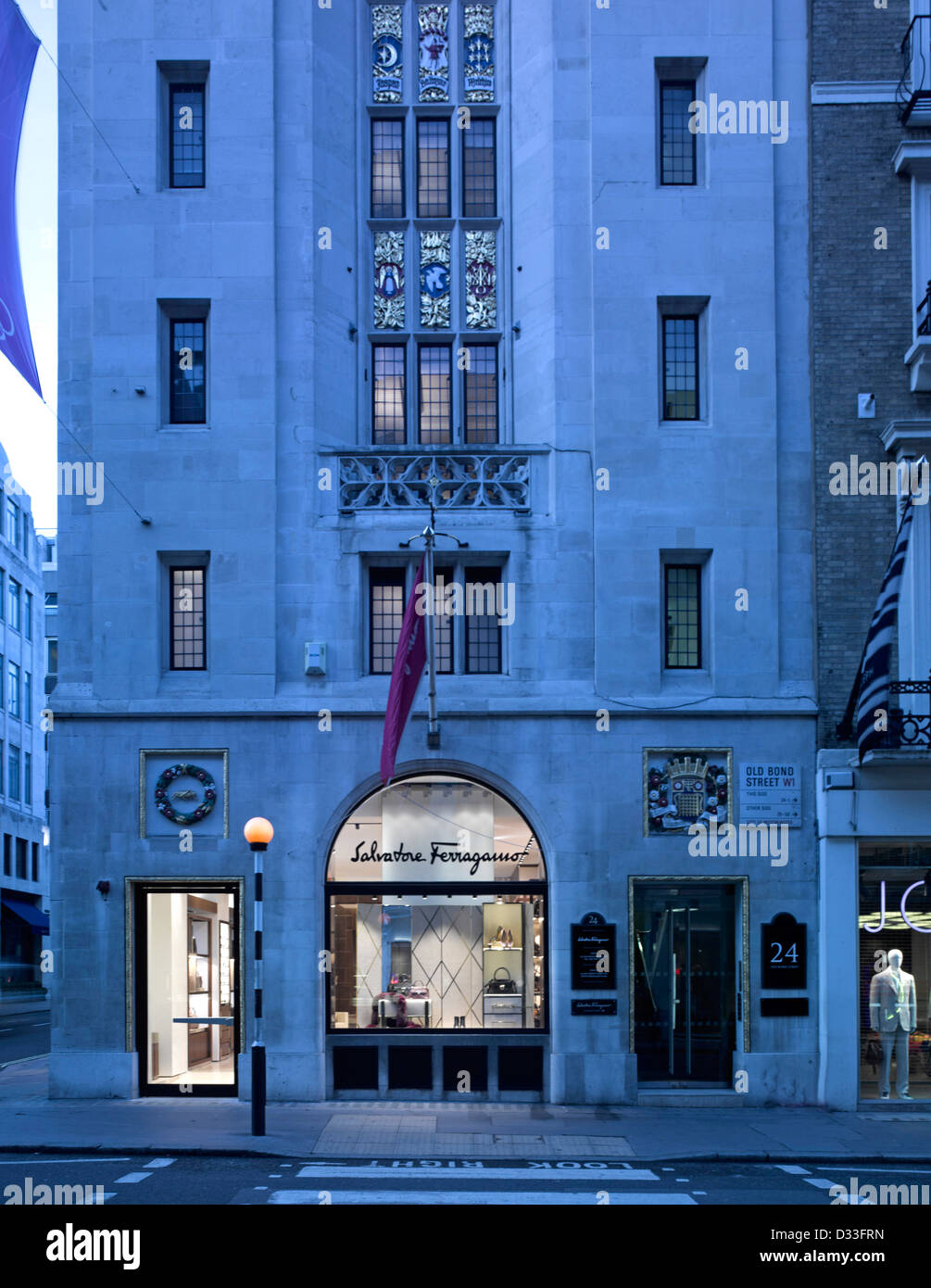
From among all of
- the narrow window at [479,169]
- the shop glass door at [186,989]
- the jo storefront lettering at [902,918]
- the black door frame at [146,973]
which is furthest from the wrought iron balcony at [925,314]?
the shop glass door at [186,989]

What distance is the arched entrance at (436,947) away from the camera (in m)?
21.1

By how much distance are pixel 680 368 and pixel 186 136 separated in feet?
30.5

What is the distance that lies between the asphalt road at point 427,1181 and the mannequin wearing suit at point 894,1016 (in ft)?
15.5

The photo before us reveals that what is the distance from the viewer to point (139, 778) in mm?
21344

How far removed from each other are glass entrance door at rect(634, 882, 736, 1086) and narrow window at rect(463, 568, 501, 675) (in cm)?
441

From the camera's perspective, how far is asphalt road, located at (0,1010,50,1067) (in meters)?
31.7

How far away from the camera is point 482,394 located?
23.1m

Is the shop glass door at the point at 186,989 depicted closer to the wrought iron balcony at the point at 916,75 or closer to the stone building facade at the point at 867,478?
the stone building facade at the point at 867,478

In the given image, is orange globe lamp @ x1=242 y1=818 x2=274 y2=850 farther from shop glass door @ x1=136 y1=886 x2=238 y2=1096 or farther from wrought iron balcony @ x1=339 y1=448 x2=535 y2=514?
wrought iron balcony @ x1=339 y1=448 x2=535 y2=514

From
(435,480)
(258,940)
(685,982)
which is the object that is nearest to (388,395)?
(435,480)

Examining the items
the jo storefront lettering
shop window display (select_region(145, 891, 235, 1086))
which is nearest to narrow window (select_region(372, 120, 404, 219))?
shop window display (select_region(145, 891, 235, 1086))

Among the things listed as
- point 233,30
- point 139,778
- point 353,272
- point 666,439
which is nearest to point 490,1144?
point 139,778

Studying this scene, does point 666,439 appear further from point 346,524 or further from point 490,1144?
point 490,1144

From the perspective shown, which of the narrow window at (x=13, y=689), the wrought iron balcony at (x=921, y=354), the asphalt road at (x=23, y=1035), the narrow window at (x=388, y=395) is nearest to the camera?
the wrought iron balcony at (x=921, y=354)
